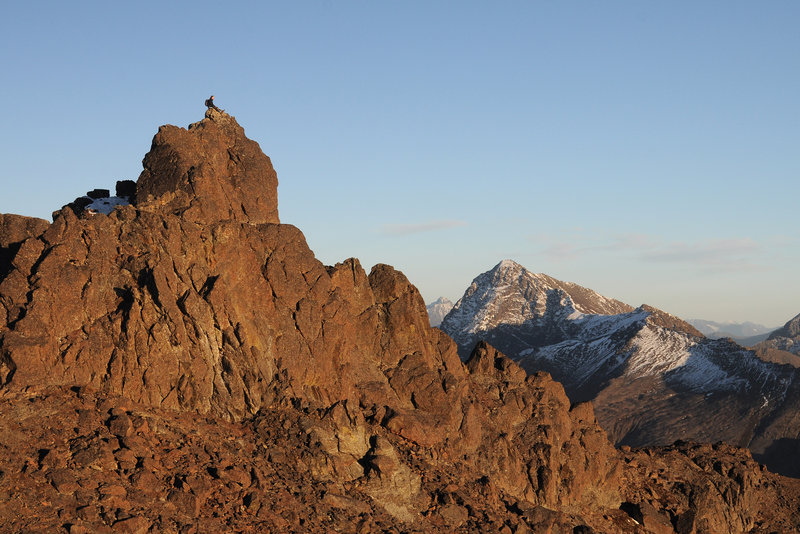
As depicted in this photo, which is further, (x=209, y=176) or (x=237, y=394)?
(x=209, y=176)

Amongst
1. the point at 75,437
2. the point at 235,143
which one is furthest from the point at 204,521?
the point at 235,143

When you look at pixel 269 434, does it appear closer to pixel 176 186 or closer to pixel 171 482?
pixel 171 482

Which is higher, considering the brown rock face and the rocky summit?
the brown rock face

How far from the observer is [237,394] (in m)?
56.8

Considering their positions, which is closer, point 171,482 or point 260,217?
point 171,482

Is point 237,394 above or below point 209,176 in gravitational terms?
below

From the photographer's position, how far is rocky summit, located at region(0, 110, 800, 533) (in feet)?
159

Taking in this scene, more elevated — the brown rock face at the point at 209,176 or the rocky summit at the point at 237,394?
the brown rock face at the point at 209,176

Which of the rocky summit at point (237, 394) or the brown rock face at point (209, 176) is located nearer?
the rocky summit at point (237, 394)

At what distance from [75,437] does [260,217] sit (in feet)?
72.2

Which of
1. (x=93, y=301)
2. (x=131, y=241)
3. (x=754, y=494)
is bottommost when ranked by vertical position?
(x=754, y=494)

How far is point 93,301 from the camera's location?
54469mm

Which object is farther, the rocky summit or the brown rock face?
the brown rock face

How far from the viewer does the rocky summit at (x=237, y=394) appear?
1911 inches
